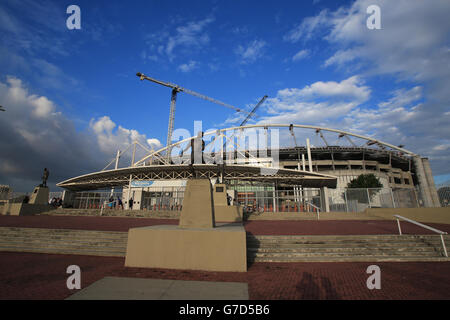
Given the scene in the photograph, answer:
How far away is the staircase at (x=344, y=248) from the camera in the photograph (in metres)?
7.05

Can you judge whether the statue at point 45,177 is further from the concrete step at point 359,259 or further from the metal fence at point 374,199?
the metal fence at point 374,199

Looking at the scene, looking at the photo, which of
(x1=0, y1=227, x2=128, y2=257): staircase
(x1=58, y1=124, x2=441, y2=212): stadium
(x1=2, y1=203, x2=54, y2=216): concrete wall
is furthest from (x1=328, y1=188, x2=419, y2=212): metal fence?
(x1=2, y1=203, x2=54, y2=216): concrete wall

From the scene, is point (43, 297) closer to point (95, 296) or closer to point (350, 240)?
point (95, 296)

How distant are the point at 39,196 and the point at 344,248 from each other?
28765 mm

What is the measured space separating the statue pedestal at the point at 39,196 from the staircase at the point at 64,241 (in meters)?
15.1

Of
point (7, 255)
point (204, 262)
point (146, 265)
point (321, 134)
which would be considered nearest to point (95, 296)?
point (146, 265)

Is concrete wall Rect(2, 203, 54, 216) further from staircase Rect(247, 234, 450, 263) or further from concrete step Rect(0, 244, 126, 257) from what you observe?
staircase Rect(247, 234, 450, 263)

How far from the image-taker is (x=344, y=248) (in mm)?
7496

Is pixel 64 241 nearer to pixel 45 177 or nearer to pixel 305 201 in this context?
pixel 45 177

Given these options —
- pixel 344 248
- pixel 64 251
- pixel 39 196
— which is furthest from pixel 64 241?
pixel 39 196

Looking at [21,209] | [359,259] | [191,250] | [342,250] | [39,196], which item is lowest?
[359,259]

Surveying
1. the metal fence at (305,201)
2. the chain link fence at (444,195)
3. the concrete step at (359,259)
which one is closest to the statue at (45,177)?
the metal fence at (305,201)
